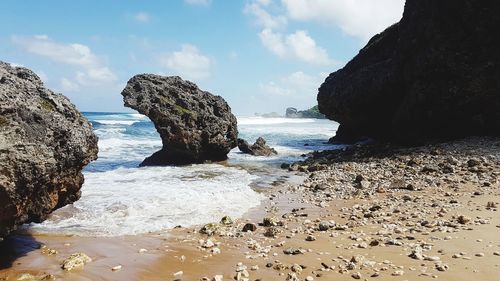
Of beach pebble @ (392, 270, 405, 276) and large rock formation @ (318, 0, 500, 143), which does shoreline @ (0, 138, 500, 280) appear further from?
large rock formation @ (318, 0, 500, 143)

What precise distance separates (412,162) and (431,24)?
10356 mm

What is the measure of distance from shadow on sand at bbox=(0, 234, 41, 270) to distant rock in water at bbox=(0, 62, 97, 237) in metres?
0.76

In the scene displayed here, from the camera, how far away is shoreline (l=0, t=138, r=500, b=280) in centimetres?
693

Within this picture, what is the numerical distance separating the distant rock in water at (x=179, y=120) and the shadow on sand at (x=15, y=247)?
1337 centimetres

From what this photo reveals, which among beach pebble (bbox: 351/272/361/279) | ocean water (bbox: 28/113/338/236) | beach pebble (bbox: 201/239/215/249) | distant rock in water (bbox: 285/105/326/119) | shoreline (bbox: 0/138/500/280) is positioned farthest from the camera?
distant rock in water (bbox: 285/105/326/119)

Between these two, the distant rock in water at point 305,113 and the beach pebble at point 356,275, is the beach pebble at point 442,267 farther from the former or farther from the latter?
the distant rock in water at point 305,113

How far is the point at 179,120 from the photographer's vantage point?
22953 mm

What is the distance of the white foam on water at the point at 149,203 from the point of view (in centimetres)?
1034

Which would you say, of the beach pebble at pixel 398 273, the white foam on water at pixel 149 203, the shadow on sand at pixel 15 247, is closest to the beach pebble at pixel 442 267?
the beach pebble at pixel 398 273

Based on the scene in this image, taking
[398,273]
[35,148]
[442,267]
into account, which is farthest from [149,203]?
[442,267]

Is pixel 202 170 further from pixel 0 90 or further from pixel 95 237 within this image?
pixel 0 90

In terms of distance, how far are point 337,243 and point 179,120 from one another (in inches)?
627

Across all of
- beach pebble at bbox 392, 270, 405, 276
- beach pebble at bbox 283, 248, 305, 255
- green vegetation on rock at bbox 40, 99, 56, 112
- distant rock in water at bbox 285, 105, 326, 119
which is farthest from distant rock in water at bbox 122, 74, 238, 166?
distant rock in water at bbox 285, 105, 326, 119

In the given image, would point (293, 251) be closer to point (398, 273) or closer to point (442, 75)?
point (398, 273)
